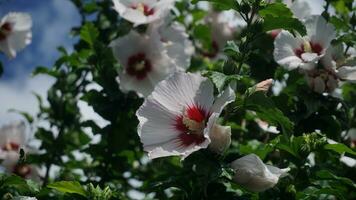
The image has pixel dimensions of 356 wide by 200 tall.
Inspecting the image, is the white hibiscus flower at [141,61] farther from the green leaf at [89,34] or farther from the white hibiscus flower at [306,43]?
the white hibiscus flower at [306,43]

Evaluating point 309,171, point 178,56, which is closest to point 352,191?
point 309,171

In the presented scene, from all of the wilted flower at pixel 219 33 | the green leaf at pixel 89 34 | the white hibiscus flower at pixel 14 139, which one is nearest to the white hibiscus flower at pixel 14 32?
the white hibiscus flower at pixel 14 139

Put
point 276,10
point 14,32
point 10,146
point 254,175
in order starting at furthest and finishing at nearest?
point 10,146 < point 14,32 < point 276,10 < point 254,175

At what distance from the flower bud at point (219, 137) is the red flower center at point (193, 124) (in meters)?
0.07

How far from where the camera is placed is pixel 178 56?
121 inches

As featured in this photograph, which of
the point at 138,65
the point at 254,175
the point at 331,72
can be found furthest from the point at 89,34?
the point at 254,175

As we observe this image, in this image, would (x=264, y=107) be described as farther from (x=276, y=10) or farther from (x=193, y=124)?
(x=276, y=10)

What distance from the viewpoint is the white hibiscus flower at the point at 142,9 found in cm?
282

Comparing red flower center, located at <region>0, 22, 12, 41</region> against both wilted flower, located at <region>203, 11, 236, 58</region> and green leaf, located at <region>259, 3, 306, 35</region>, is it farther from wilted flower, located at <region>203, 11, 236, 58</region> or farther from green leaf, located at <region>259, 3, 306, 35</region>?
green leaf, located at <region>259, 3, 306, 35</region>

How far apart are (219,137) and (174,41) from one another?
156 cm

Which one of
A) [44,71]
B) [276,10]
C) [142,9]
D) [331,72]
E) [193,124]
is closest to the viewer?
[193,124]

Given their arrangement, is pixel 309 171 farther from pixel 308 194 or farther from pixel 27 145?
pixel 27 145

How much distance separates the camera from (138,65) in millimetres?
2984

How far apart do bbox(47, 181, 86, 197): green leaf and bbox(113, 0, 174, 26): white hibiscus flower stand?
44.6 inches
